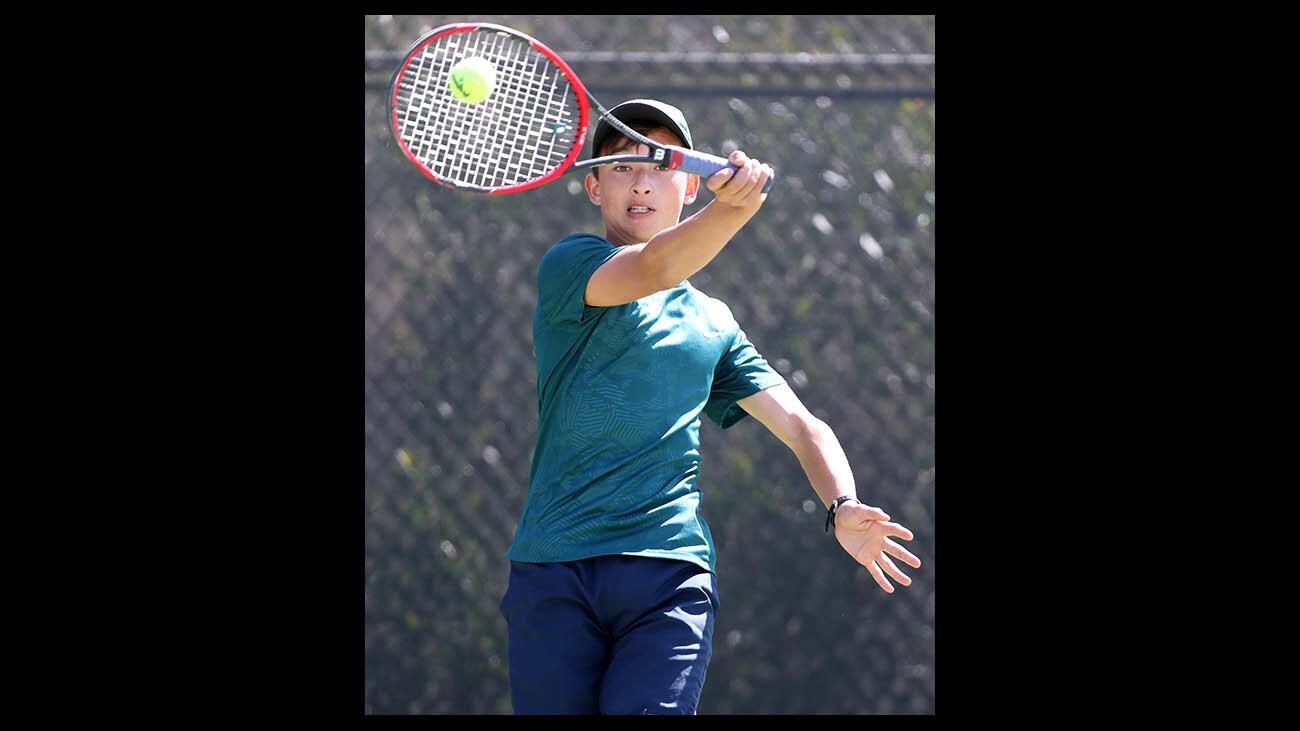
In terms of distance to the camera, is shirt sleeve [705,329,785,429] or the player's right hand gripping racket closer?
the player's right hand gripping racket

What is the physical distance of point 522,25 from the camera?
407 centimetres

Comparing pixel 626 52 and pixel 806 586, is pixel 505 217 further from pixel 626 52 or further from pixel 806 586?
pixel 806 586

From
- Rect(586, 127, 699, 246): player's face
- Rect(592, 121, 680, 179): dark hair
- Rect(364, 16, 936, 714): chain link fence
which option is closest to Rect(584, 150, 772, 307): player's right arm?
Rect(586, 127, 699, 246): player's face

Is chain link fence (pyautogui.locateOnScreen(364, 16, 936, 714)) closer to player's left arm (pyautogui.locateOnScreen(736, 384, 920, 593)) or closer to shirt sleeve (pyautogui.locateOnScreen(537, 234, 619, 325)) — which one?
player's left arm (pyautogui.locateOnScreen(736, 384, 920, 593))

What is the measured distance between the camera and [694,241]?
2193 mm

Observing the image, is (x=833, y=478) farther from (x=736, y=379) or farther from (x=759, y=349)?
(x=759, y=349)

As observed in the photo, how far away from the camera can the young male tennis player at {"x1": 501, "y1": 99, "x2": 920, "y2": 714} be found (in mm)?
2342

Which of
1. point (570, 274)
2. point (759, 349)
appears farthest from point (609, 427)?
point (759, 349)

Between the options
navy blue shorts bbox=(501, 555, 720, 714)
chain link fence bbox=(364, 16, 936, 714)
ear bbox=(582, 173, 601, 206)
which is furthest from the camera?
chain link fence bbox=(364, 16, 936, 714)

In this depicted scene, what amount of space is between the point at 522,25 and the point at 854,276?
111cm

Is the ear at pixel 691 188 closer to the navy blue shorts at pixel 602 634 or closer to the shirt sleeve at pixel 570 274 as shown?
the shirt sleeve at pixel 570 274

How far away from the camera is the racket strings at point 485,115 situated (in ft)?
8.07

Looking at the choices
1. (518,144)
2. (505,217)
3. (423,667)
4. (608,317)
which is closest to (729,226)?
(608,317)

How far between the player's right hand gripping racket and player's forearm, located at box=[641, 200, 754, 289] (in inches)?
10.7
